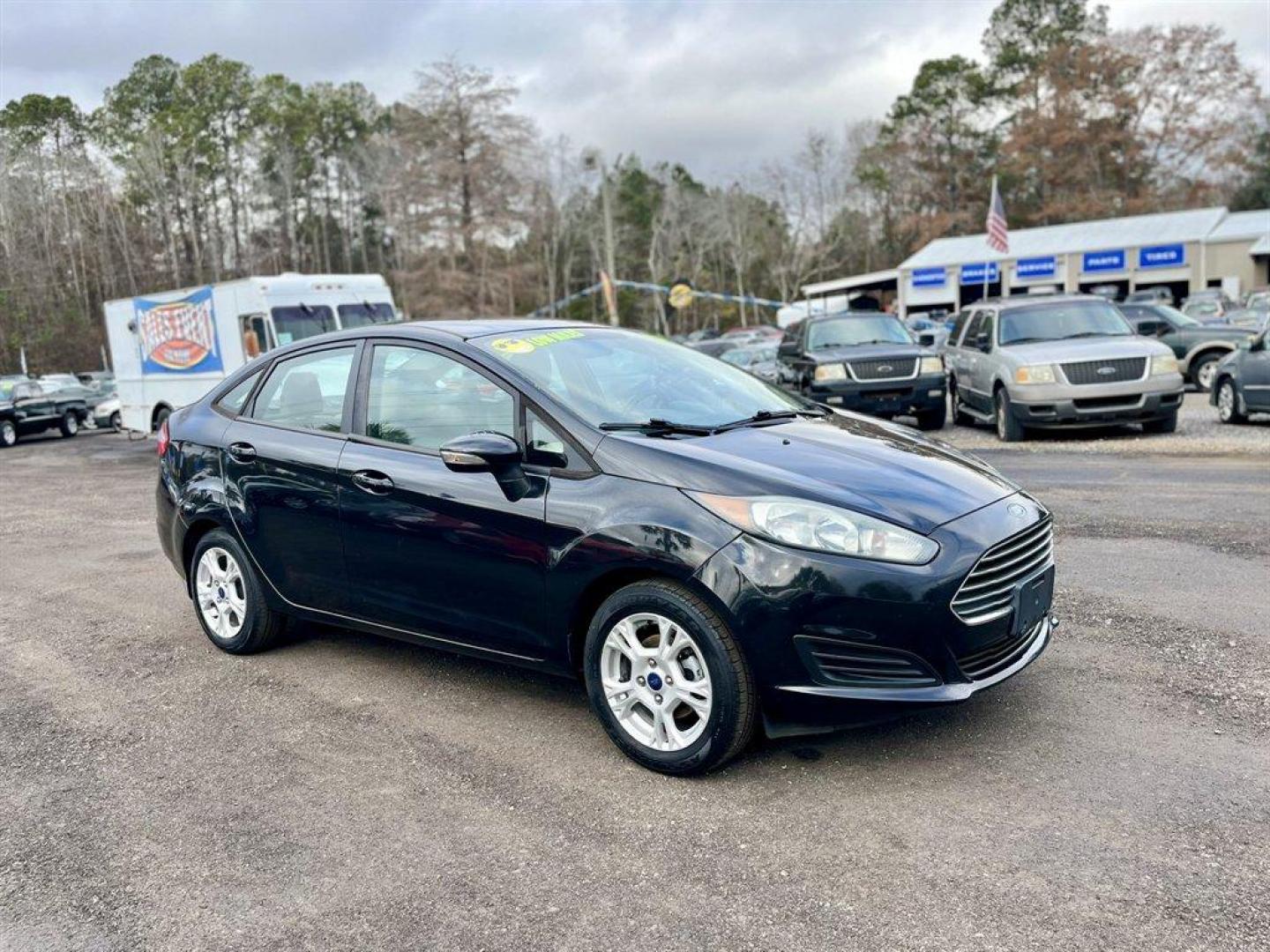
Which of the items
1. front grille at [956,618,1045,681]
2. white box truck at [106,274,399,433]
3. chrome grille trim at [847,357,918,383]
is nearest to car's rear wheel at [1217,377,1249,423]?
chrome grille trim at [847,357,918,383]

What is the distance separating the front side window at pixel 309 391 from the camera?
4957 mm

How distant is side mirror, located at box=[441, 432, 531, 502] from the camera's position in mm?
4004

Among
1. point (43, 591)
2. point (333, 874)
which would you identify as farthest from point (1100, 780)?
point (43, 591)

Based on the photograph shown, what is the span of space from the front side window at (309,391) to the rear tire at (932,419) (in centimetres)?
1097

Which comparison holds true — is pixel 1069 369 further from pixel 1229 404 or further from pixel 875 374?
pixel 1229 404

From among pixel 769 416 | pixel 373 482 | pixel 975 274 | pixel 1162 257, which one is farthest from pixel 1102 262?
pixel 373 482

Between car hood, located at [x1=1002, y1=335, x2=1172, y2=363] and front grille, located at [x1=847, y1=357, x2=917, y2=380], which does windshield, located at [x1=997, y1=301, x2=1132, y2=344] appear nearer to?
car hood, located at [x1=1002, y1=335, x2=1172, y2=363]

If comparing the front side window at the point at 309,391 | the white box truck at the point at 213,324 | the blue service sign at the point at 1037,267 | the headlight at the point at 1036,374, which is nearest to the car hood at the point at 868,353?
the headlight at the point at 1036,374

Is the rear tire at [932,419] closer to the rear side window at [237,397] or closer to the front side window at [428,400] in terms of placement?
the rear side window at [237,397]

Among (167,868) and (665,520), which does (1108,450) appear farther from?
(167,868)

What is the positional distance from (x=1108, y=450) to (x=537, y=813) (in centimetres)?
1002

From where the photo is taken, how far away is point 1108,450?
11.7m

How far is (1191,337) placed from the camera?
19938 mm

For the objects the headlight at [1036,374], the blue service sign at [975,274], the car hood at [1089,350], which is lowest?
the headlight at [1036,374]
